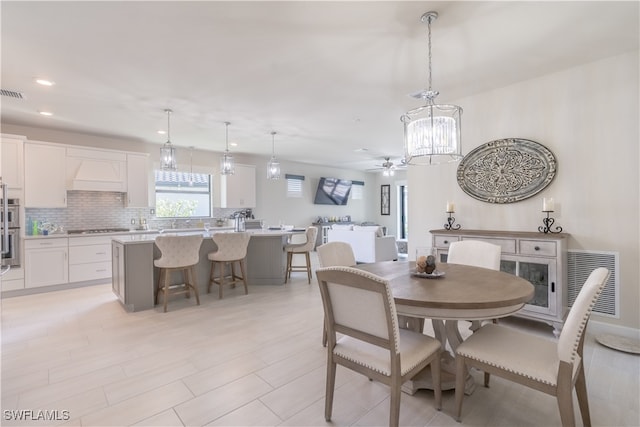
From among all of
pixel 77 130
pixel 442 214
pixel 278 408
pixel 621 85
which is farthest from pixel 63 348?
pixel 621 85

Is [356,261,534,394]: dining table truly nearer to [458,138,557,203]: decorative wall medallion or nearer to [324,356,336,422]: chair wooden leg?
[324,356,336,422]: chair wooden leg

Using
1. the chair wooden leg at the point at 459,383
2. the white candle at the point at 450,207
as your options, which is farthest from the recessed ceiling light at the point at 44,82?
the white candle at the point at 450,207

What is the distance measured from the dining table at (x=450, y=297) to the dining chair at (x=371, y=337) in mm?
180

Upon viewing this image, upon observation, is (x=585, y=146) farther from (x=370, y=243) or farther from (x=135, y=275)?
(x=135, y=275)

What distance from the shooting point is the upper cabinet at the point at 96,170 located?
5.22 metres

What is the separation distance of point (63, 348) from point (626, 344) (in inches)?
199

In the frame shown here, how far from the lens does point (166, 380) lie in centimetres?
231

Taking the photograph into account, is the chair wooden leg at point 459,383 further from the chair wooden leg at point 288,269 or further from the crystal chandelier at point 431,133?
the chair wooden leg at point 288,269

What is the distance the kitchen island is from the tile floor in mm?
407

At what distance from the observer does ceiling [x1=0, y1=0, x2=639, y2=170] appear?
2.22 metres

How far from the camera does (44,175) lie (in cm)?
496

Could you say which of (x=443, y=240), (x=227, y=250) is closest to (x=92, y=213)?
(x=227, y=250)

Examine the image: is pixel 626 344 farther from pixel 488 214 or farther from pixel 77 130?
pixel 77 130

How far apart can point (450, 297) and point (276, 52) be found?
2449 millimetres
